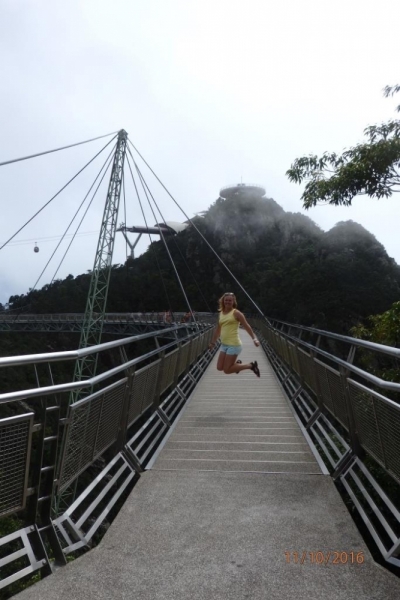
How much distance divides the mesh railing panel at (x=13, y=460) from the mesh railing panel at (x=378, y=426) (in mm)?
2029

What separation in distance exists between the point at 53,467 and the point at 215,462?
2.18 meters

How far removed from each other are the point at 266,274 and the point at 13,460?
9083 centimetres

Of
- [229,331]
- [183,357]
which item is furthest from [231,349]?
[183,357]

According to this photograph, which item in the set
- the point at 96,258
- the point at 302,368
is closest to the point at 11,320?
the point at 96,258

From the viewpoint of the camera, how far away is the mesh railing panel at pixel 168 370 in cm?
638

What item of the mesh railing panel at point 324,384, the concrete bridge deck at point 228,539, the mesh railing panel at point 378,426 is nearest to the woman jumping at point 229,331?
the mesh railing panel at point 324,384

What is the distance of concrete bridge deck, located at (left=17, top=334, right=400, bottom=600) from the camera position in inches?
94.3

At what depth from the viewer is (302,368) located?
23.9ft

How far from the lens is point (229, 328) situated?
8031 mm

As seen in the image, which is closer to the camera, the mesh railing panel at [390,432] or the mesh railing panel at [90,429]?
the mesh railing panel at [390,432]

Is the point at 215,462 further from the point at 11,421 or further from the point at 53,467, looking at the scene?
the point at 11,421

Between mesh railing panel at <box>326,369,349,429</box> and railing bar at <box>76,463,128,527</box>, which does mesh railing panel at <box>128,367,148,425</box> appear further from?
mesh railing panel at <box>326,369,349,429</box>

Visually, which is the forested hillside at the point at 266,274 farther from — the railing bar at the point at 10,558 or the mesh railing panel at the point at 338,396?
the railing bar at the point at 10,558

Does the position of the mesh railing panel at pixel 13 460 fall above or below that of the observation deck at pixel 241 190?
below
